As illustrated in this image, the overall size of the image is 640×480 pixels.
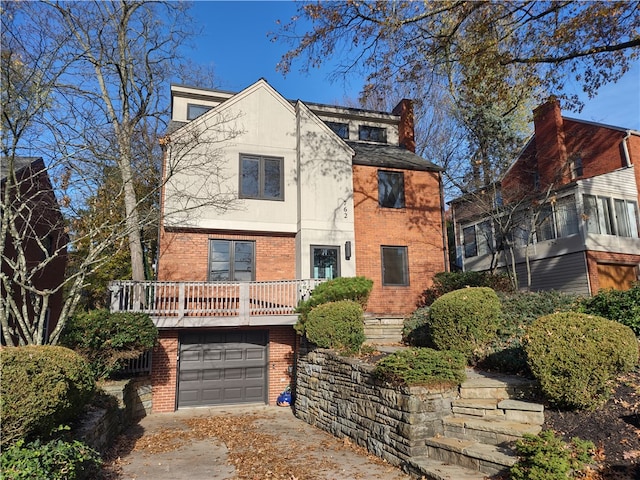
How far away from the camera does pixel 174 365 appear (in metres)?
12.4

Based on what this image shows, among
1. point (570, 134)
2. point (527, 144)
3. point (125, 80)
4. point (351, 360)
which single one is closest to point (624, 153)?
point (570, 134)

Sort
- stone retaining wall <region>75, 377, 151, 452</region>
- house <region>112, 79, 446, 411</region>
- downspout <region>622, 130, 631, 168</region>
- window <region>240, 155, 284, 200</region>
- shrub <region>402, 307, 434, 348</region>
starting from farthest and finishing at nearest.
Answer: downspout <region>622, 130, 631, 168</region> → window <region>240, 155, 284, 200</region> → house <region>112, 79, 446, 411</region> → shrub <region>402, 307, 434, 348</region> → stone retaining wall <region>75, 377, 151, 452</region>

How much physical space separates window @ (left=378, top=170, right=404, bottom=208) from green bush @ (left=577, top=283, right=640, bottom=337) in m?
8.16

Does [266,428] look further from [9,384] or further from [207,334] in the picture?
[9,384]

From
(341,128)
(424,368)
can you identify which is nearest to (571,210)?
(341,128)

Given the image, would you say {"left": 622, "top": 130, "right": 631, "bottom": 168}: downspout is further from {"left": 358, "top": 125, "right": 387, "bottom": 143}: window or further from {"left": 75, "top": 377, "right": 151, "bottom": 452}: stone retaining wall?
{"left": 75, "top": 377, "right": 151, "bottom": 452}: stone retaining wall

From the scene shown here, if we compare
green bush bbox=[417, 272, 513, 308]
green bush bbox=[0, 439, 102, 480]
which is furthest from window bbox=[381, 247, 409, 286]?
green bush bbox=[0, 439, 102, 480]

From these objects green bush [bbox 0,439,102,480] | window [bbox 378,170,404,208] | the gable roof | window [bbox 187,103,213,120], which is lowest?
green bush [bbox 0,439,102,480]

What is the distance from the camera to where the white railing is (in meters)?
11.5

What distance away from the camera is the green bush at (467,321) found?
8.33m

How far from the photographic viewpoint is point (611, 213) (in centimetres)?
1791

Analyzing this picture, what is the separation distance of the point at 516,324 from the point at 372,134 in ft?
38.9

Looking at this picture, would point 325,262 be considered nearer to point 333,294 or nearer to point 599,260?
point 333,294

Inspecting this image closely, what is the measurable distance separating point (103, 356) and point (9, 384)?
5.69 m
